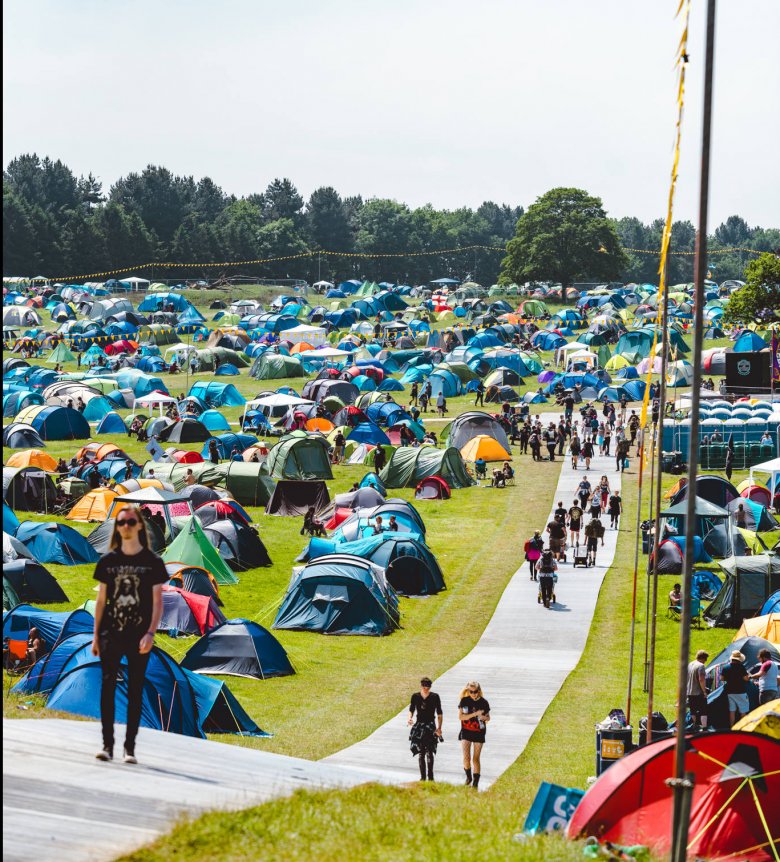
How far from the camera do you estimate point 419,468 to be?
41.4 m

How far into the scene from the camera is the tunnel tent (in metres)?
25.3

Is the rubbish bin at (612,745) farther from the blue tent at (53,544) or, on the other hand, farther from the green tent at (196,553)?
the blue tent at (53,544)

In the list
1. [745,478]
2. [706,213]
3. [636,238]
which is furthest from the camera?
[636,238]

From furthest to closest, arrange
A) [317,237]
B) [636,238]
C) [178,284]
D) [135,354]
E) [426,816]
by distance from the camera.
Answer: [636,238]
[317,237]
[178,284]
[135,354]
[426,816]

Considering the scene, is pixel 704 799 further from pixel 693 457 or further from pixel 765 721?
pixel 693 457

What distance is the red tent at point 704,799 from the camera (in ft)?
36.4

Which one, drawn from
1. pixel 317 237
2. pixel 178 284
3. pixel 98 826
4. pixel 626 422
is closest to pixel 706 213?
pixel 98 826

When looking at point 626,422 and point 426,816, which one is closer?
point 426,816

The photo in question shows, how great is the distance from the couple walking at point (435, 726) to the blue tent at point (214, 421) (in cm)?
3906

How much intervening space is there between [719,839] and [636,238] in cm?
18187

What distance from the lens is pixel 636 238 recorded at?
187375 millimetres

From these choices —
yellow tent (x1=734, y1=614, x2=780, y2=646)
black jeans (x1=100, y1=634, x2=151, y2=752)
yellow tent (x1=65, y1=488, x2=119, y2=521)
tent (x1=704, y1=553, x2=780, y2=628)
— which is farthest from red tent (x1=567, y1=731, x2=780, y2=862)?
yellow tent (x1=65, y1=488, x2=119, y2=521)

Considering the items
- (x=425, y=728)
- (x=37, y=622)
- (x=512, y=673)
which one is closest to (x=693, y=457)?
(x=425, y=728)

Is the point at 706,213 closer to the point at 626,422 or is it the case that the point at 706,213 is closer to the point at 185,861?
the point at 185,861
